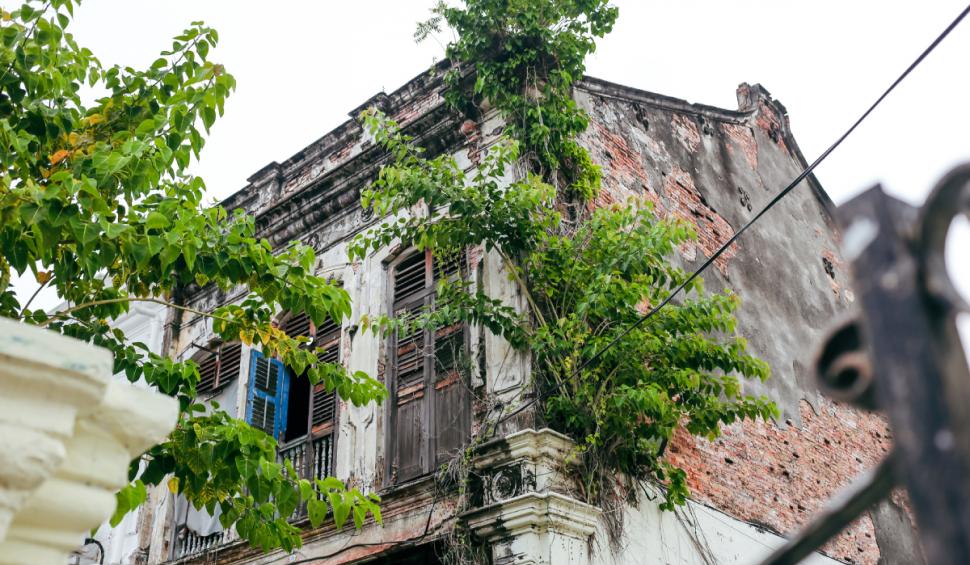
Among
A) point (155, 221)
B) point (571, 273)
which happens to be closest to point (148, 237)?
point (155, 221)

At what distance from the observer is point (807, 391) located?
11008 millimetres

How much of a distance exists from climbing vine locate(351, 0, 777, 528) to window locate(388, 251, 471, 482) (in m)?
0.50

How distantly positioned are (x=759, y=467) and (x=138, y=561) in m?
6.70

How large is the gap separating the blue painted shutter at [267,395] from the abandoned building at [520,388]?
0.02 meters

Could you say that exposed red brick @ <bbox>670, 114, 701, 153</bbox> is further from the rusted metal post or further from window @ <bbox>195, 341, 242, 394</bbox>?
the rusted metal post

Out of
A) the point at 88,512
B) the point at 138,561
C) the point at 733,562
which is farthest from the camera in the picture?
the point at 138,561

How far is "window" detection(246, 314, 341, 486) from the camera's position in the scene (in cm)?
962

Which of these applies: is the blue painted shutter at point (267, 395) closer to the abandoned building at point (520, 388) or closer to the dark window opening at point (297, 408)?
the abandoned building at point (520, 388)

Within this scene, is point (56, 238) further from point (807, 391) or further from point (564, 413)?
point (807, 391)

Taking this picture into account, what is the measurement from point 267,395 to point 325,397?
708 mm

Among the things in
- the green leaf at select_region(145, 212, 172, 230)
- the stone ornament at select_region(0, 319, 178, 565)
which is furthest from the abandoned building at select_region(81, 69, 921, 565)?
the stone ornament at select_region(0, 319, 178, 565)

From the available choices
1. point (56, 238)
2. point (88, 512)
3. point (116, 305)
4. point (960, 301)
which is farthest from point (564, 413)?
point (960, 301)

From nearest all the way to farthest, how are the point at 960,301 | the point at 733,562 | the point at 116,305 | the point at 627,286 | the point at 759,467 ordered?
the point at 960,301 < the point at 116,305 < the point at 627,286 < the point at 733,562 < the point at 759,467

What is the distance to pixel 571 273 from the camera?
26.0 ft
